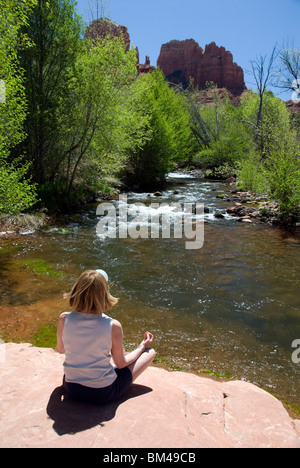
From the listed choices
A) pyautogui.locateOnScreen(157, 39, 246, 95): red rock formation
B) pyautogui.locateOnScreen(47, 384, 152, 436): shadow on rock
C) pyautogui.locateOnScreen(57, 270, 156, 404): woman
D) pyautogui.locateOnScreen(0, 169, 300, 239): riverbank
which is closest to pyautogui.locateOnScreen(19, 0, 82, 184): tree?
pyautogui.locateOnScreen(0, 169, 300, 239): riverbank

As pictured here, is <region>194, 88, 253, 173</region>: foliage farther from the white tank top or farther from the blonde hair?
the white tank top

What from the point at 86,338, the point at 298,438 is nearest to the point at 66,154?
the point at 86,338

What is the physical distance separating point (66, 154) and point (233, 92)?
149029mm

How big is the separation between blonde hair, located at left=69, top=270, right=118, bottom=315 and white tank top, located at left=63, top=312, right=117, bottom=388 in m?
0.07

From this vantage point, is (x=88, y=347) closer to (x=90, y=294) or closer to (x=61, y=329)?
(x=61, y=329)

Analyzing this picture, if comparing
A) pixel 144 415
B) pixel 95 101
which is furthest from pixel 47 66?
pixel 144 415

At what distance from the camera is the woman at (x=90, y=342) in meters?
2.79

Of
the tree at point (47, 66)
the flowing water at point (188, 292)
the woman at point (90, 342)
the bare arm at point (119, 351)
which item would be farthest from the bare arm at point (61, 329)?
the tree at point (47, 66)

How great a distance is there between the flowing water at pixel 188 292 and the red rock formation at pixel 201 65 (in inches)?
5882

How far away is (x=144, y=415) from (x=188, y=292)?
487 cm

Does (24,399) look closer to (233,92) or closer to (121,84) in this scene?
(121,84)

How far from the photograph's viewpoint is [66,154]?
1582 centimetres
